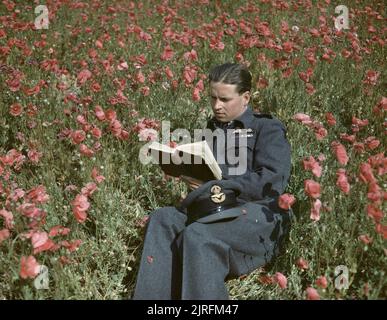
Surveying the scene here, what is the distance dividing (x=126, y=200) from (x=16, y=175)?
2.51 ft

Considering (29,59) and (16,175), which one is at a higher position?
(29,59)

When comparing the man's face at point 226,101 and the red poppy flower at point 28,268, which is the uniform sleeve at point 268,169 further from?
the red poppy flower at point 28,268

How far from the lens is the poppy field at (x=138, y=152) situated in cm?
196

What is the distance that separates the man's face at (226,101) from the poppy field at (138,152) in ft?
1.53

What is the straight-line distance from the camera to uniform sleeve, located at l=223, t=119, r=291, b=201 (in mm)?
2254

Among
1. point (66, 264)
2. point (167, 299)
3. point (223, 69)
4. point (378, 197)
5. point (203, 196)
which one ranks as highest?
point (223, 69)

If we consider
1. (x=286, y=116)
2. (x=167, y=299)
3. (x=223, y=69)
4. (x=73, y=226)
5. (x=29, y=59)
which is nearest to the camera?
(x=167, y=299)

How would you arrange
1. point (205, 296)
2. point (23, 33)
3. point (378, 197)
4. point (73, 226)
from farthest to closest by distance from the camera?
1. point (23, 33)
2. point (73, 226)
3. point (205, 296)
4. point (378, 197)

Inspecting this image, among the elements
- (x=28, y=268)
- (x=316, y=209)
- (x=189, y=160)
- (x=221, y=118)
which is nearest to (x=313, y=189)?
(x=316, y=209)

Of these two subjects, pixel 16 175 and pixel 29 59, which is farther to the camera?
pixel 29 59

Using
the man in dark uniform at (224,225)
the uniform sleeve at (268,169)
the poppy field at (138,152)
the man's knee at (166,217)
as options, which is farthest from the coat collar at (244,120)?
the man's knee at (166,217)

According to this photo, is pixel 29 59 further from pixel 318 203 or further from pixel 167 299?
pixel 318 203

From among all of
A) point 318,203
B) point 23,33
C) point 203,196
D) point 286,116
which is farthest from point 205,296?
point 23,33
